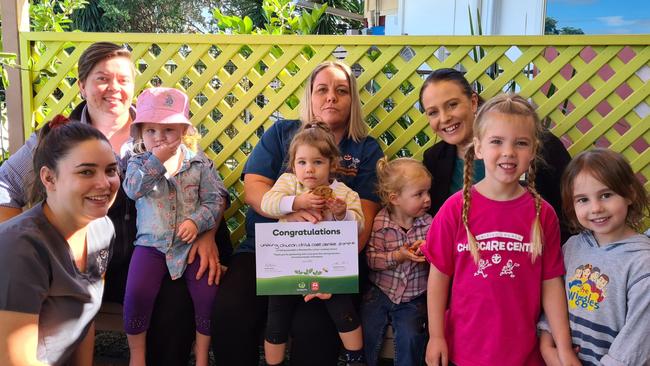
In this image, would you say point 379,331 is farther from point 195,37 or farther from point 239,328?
point 195,37

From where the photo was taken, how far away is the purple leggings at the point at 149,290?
237cm

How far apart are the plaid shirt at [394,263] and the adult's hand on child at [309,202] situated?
0.33 metres

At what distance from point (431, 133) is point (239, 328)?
1.57 meters

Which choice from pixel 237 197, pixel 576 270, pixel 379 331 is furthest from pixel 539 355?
pixel 237 197

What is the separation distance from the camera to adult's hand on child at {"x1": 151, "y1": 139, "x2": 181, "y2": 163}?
2375 millimetres

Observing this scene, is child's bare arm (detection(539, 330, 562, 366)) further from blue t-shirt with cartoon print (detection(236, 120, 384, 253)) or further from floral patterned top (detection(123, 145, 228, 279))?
floral patterned top (detection(123, 145, 228, 279))

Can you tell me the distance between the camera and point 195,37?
126 inches

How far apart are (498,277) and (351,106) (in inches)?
48.9

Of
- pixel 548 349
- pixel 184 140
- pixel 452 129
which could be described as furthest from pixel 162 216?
pixel 548 349

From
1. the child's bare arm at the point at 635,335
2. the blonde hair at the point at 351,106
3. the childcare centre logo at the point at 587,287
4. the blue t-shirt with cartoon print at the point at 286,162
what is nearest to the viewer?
the child's bare arm at the point at 635,335

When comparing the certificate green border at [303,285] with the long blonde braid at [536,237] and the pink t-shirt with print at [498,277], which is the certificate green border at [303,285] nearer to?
the pink t-shirt with print at [498,277]

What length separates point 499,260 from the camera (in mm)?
1978

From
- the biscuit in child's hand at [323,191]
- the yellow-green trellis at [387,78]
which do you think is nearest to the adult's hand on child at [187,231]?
the biscuit in child's hand at [323,191]

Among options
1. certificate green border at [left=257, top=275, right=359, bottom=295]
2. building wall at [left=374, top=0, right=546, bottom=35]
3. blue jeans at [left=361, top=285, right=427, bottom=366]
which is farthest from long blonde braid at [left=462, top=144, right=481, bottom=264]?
building wall at [left=374, top=0, right=546, bottom=35]
